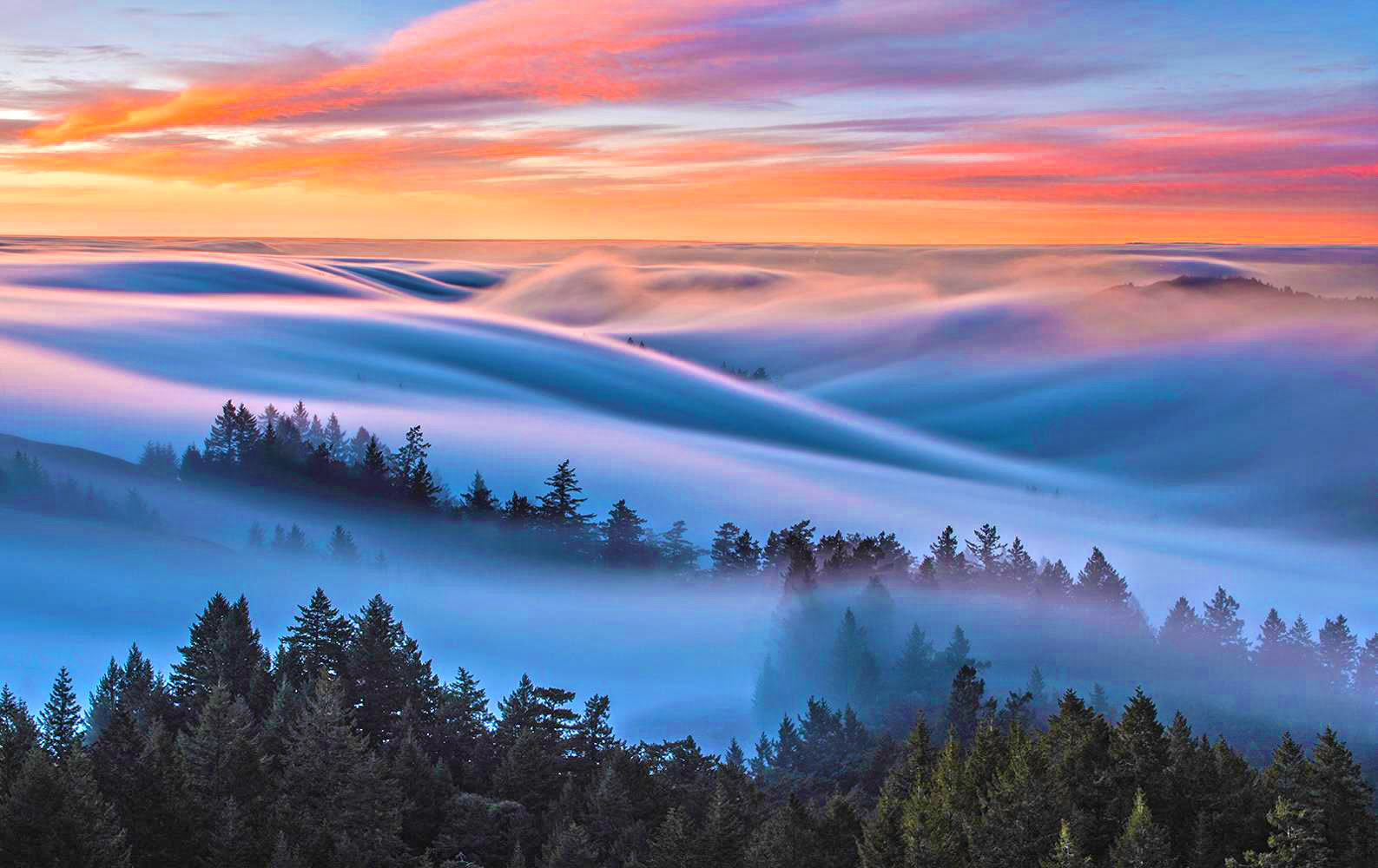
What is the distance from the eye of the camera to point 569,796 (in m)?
47.1

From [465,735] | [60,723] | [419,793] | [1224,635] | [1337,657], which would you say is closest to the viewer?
[419,793]

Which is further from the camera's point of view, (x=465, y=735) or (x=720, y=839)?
(x=465, y=735)

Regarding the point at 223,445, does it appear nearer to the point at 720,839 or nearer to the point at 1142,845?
the point at 720,839

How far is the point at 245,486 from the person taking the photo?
133375 mm

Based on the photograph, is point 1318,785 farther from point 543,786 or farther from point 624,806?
point 543,786

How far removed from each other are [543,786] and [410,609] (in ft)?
248

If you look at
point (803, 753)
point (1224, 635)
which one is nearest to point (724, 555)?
point (1224, 635)

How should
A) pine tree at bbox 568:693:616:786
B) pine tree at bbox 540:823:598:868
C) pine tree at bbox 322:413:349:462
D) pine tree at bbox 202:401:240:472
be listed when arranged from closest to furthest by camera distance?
pine tree at bbox 540:823:598:868
pine tree at bbox 568:693:616:786
pine tree at bbox 202:401:240:472
pine tree at bbox 322:413:349:462

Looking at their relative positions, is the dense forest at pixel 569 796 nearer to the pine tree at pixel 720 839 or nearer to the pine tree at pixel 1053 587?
the pine tree at pixel 720 839

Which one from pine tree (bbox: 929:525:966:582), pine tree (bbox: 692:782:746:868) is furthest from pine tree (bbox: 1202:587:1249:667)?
pine tree (bbox: 692:782:746:868)

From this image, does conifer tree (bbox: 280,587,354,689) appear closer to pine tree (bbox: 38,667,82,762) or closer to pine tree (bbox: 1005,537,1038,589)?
pine tree (bbox: 38,667,82,762)

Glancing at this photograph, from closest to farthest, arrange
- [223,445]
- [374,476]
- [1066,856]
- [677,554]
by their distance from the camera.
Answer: [1066,856] < [677,554] < [374,476] < [223,445]

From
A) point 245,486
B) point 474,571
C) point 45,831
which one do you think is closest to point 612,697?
point 474,571

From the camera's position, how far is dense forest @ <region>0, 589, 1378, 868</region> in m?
33.2
